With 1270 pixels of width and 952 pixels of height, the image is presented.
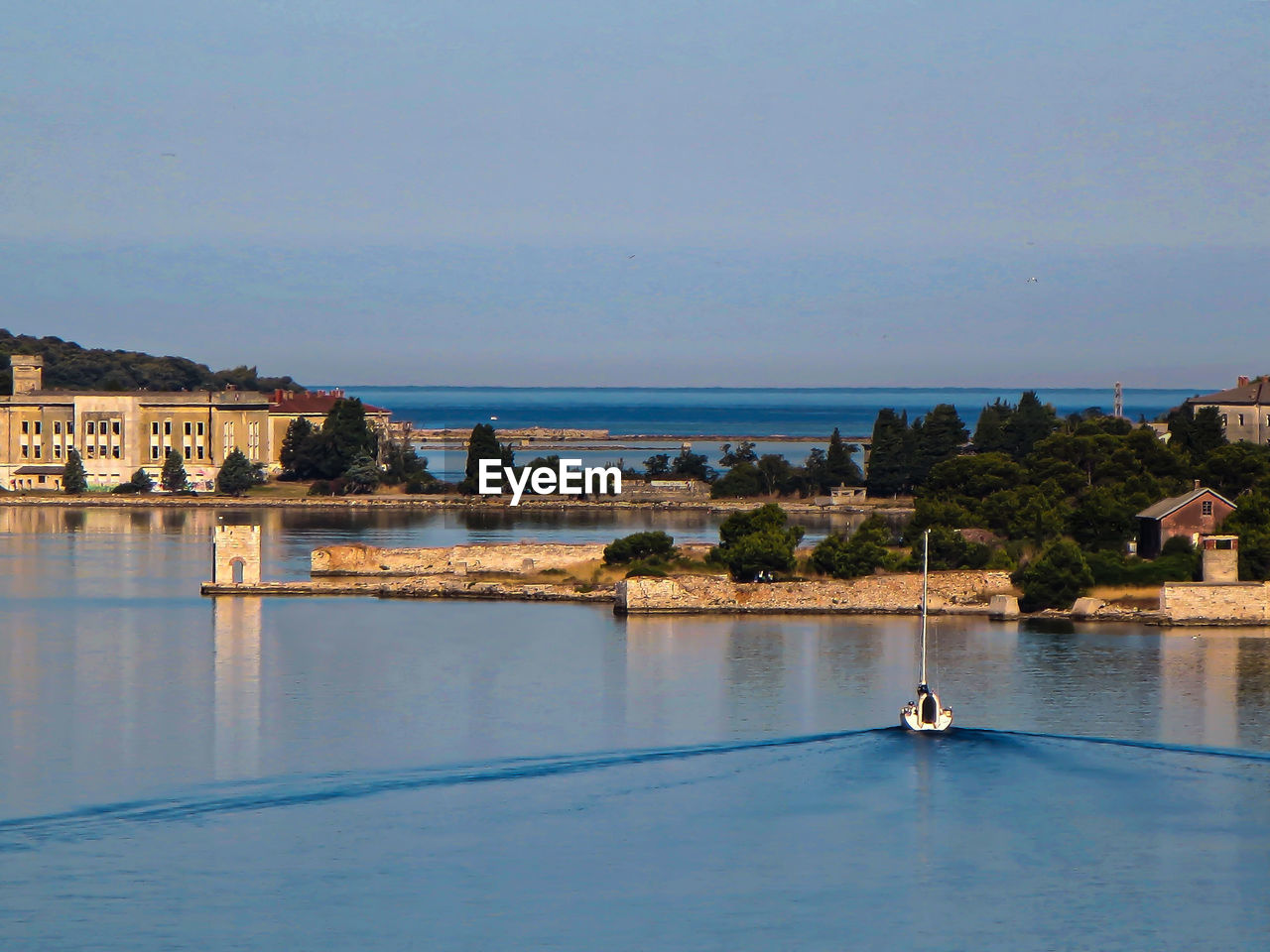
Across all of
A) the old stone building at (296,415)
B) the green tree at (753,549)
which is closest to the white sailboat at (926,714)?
the green tree at (753,549)

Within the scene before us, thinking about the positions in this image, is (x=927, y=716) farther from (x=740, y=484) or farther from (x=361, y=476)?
(x=361, y=476)

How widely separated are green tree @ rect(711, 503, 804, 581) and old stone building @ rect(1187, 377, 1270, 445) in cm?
2510

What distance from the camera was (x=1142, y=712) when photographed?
19203 millimetres

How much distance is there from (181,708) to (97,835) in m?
5.28

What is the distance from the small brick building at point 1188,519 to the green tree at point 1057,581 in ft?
8.38

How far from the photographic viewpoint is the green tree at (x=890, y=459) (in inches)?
2178

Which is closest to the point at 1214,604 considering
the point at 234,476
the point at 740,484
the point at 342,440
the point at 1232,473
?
the point at 1232,473

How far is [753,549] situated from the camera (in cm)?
3000

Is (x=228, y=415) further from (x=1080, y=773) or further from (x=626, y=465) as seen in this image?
(x=1080, y=773)

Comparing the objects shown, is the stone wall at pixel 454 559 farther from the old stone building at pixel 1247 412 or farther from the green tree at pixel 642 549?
the old stone building at pixel 1247 412

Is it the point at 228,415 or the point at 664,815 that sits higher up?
the point at 228,415

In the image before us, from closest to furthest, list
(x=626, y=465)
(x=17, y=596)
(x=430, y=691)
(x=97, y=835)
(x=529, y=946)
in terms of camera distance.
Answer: (x=529, y=946) < (x=97, y=835) < (x=430, y=691) < (x=17, y=596) < (x=626, y=465)

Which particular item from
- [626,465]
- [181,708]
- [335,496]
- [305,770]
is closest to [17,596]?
[181,708]

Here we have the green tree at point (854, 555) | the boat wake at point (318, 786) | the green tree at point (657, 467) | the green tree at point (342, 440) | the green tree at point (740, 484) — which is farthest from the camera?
the green tree at point (657, 467)
